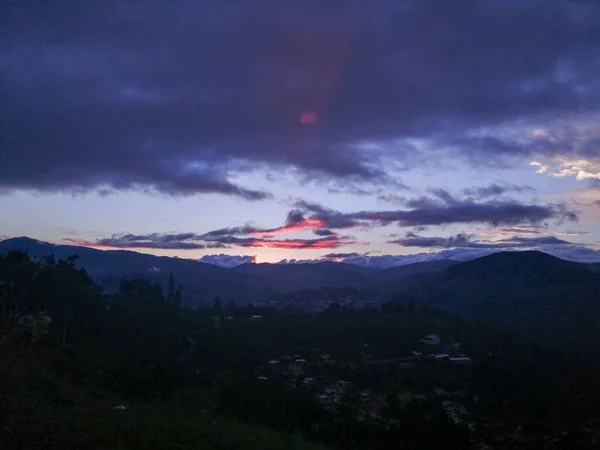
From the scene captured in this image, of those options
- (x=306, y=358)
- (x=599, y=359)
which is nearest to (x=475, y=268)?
(x=599, y=359)

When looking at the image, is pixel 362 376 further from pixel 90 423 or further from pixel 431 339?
pixel 90 423

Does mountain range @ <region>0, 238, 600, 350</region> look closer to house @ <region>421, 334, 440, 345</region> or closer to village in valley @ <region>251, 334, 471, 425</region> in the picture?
house @ <region>421, 334, 440, 345</region>

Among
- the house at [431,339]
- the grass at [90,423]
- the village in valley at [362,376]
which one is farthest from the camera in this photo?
the house at [431,339]

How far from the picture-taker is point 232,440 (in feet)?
64.3

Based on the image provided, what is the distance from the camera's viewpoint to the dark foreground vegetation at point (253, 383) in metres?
19.5

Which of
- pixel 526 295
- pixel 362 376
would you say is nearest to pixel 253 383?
pixel 362 376

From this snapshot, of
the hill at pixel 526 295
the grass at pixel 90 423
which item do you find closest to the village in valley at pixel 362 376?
the grass at pixel 90 423

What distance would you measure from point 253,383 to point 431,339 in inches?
1149

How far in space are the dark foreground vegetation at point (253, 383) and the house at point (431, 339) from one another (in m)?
1.05

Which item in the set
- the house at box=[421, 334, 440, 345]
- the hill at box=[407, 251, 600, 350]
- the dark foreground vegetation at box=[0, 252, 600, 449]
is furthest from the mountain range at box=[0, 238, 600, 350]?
the dark foreground vegetation at box=[0, 252, 600, 449]

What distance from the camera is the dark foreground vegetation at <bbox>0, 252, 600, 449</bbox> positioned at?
1952cm

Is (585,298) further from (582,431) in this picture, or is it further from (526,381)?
(582,431)

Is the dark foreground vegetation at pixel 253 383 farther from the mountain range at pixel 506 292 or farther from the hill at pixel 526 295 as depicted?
the mountain range at pixel 506 292

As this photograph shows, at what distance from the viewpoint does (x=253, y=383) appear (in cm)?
3831
